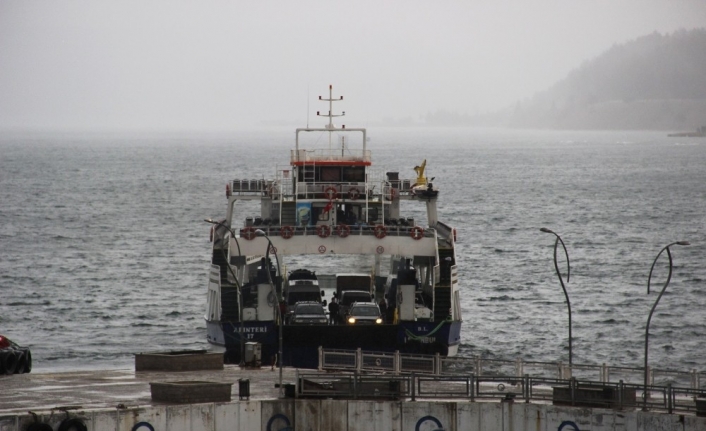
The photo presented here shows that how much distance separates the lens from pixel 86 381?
47156 millimetres

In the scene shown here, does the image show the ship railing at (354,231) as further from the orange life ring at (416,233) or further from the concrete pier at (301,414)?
the concrete pier at (301,414)

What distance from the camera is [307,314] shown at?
59.2 meters

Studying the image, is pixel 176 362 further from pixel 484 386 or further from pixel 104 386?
pixel 484 386

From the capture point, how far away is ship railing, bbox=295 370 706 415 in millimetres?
41062

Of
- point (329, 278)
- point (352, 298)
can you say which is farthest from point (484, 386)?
point (329, 278)

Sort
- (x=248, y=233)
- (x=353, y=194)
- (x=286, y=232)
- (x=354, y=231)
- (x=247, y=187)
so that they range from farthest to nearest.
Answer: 1. (x=247, y=187)
2. (x=353, y=194)
3. (x=354, y=231)
4. (x=286, y=232)
5. (x=248, y=233)

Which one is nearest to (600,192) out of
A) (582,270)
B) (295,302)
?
(582,270)

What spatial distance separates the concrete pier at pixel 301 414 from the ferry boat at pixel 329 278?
6.98 meters

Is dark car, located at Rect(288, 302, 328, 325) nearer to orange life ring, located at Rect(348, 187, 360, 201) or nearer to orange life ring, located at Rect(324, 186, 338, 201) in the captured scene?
orange life ring, located at Rect(324, 186, 338, 201)

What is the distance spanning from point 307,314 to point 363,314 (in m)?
2.64

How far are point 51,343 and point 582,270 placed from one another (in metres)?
46.6

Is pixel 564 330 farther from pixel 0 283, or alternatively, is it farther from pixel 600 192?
pixel 600 192

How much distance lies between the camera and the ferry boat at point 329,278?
56.4 meters

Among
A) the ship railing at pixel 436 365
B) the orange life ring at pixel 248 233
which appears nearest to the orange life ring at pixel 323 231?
the orange life ring at pixel 248 233
